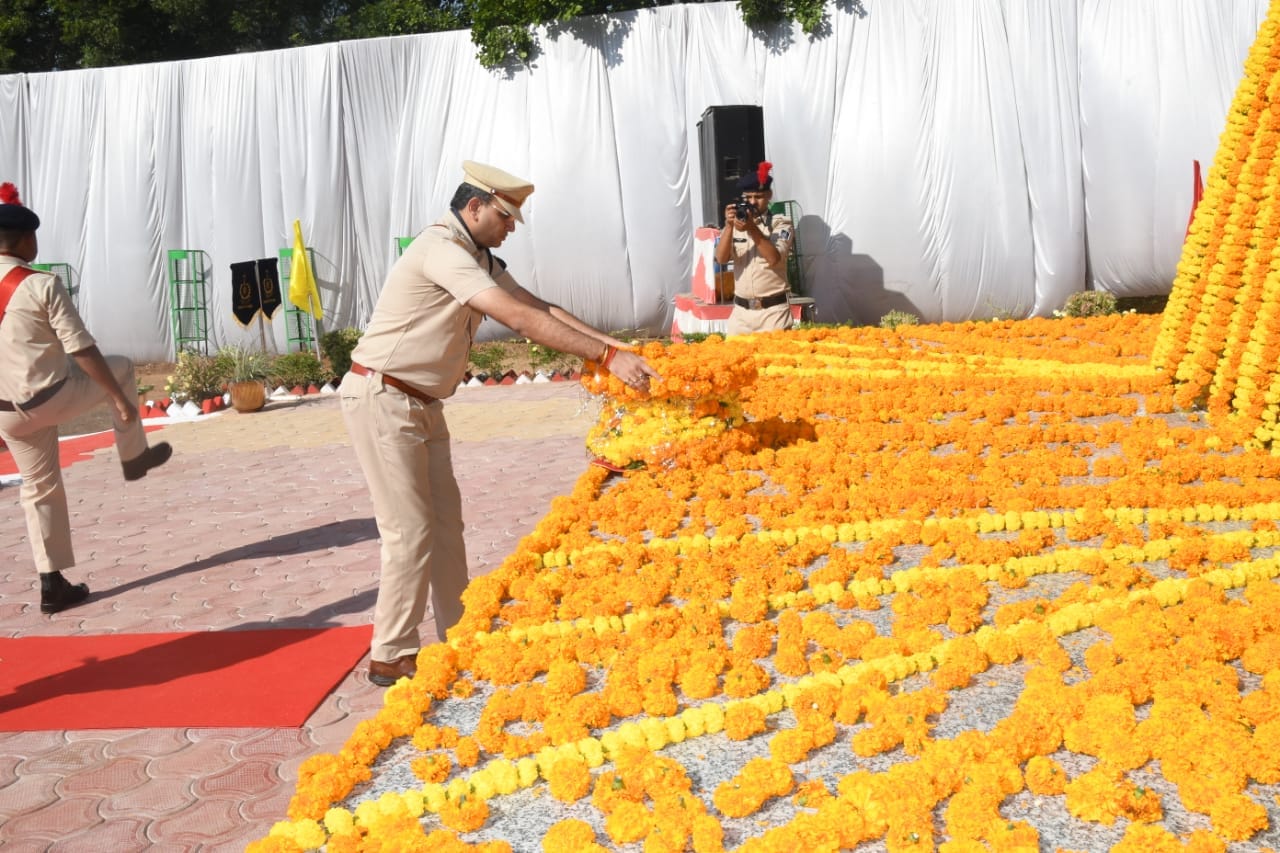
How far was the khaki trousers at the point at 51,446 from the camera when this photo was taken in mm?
5242

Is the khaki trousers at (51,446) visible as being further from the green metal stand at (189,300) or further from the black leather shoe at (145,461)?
the green metal stand at (189,300)

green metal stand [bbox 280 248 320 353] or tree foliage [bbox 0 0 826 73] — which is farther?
tree foliage [bbox 0 0 826 73]

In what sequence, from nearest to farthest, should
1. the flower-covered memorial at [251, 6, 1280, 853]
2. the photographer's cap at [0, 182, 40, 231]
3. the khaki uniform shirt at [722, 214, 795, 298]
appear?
the flower-covered memorial at [251, 6, 1280, 853], the photographer's cap at [0, 182, 40, 231], the khaki uniform shirt at [722, 214, 795, 298]

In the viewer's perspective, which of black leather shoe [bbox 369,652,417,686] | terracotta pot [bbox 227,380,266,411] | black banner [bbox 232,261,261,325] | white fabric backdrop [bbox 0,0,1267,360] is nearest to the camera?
black leather shoe [bbox 369,652,417,686]

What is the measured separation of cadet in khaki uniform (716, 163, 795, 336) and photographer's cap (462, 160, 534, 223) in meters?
4.07

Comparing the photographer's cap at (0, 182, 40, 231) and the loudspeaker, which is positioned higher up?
the loudspeaker

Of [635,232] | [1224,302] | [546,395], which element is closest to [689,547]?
[1224,302]

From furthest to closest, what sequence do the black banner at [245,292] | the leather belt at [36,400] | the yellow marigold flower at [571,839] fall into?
the black banner at [245,292] → the leather belt at [36,400] → the yellow marigold flower at [571,839]

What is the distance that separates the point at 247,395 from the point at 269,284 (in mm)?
5458

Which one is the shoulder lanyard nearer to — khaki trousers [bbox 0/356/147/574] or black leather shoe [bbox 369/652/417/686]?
khaki trousers [bbox 0/356/147/574]

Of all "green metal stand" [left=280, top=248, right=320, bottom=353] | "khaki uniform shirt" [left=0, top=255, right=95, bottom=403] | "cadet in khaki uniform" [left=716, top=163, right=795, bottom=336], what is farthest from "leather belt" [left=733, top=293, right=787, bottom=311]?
"green metal stand" [left=280, top=248, right=320, bottom=353]

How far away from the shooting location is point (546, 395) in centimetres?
1234

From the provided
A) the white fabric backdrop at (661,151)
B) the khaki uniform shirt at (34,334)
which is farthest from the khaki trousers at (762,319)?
the white fabric backdrop at (661,151)

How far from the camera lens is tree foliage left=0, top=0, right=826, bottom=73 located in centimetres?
2319
